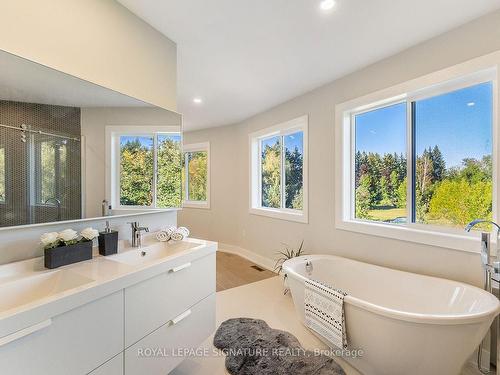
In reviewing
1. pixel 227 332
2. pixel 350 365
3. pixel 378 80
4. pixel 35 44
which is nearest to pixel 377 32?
pixel 378 80

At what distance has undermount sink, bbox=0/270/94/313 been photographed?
108 centimetres

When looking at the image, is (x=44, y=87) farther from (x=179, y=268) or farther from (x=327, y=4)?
(x=327, y=4)

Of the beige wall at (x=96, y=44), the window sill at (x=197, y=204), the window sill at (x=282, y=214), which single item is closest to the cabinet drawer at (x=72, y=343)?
the beige wall at (x=96, y=44)

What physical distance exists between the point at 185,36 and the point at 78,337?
2068 mm

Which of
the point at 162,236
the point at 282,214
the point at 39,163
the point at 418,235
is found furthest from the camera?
the point at 282,214

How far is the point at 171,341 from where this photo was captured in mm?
1474

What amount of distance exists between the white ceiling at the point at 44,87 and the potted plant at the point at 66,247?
2.30 ft

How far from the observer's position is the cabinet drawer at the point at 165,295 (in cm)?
125

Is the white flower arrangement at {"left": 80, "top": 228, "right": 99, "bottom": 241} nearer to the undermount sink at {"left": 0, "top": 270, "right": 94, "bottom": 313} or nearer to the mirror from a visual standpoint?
the mirror

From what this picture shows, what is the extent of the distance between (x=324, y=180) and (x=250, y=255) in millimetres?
2124

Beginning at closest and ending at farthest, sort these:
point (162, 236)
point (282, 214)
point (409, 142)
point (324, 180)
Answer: point (162, 236)
point (409, 142)
point (324, 180)
point (282, 214)

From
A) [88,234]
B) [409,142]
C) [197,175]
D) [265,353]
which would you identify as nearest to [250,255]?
[197,175]

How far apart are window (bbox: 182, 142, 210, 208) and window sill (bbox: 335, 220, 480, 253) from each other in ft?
10.4

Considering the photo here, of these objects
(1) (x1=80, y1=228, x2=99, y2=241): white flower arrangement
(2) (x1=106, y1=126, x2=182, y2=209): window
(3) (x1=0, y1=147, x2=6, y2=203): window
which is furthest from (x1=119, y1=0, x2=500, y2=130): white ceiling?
(1) (x1=80, y1=228, x2=99, y2=241): white flower arrangement
